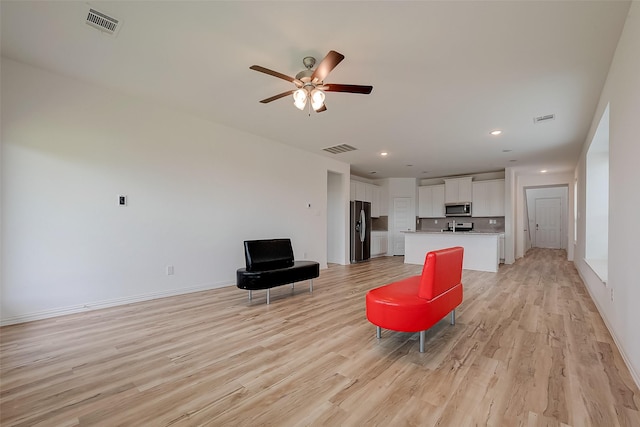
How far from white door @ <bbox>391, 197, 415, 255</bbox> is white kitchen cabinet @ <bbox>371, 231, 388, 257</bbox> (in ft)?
1.00

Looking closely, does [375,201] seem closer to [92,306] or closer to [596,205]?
[596,205]

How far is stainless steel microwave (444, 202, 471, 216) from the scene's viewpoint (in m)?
8.30

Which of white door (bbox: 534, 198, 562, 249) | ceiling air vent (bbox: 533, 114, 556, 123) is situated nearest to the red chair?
ceiling air vent (bbox: 533, 114, 556, 123)

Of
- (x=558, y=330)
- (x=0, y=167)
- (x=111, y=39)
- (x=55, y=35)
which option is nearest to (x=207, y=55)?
(x=111, y=39)

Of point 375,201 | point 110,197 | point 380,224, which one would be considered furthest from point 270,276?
point 380,224

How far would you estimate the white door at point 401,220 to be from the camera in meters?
9.01

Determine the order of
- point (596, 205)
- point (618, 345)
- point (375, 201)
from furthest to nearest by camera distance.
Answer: point (375, 201) < point (596, 205) < point (618, 345)

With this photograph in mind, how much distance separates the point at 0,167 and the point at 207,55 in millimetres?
2460

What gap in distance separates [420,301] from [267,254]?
8.59 feet

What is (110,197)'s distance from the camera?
3420 millimetres

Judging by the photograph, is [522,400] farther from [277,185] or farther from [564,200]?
[564,200]

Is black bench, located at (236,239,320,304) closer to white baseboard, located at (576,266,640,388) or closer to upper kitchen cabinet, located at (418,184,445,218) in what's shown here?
white baseboard, located at (576,266,640,388)

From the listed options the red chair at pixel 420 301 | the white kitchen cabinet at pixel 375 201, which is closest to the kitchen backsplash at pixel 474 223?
the white kitchen cabinet at pixel 375 201

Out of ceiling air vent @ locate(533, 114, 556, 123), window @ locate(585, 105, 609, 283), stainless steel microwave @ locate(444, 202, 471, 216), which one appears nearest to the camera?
ceiling air vent @ locate(533, 114, 556, 123)
